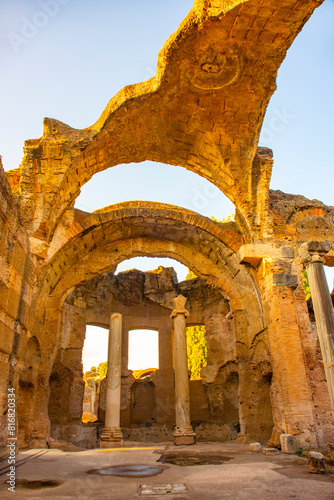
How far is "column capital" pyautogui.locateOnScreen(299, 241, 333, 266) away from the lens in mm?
6590

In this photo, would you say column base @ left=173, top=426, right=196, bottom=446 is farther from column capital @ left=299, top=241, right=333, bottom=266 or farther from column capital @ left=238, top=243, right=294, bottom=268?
column capital @ left=299, top=241, right=333, bottom=266

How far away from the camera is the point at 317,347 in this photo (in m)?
8.20

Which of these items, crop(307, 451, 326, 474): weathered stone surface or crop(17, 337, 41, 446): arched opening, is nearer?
crop(307, 451, 326, 474): weathered stone surface

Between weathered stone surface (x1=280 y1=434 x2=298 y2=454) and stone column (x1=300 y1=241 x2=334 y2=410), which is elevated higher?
stone column (x1=300 y1=241 x2=334 y2=410)

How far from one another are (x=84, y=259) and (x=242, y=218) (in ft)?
15.1

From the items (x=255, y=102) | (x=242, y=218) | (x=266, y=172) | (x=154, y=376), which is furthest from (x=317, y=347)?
(x=154, y=376)

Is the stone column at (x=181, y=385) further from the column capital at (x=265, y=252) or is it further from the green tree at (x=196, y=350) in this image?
the green tree at (x=196, y=350)

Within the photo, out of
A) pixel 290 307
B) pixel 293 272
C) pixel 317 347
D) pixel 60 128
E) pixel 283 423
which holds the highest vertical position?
pixel 60 128

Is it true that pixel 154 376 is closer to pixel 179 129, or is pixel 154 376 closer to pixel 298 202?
pixel 298 202

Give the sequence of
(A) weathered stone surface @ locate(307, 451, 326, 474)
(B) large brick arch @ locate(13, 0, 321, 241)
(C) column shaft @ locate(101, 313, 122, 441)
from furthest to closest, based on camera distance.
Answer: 1. (C) column shaft @ locate(101, 313, 122, 441)
2. (B) large brick arch @ locate(13, 0, 321, 241)
3. (A) weathered stone surface @ locate(307, 451, 326, 474)

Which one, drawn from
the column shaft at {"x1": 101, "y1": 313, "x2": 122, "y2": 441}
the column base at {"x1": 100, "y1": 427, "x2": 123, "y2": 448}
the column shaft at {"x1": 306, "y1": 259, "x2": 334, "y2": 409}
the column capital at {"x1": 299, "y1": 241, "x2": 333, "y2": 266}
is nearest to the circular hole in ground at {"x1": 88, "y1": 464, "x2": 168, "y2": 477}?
the column shaft at {"x1": 306, "y1": 259, "x2": 334, "y2": 409}

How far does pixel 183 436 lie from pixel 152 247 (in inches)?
214

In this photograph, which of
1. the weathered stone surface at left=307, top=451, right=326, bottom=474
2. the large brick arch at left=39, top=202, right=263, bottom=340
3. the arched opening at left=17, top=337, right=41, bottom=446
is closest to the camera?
the weathered stone surface at left=307, top=451, right=326, bottom=474

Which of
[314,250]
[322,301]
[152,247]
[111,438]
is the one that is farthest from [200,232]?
[111,438]
